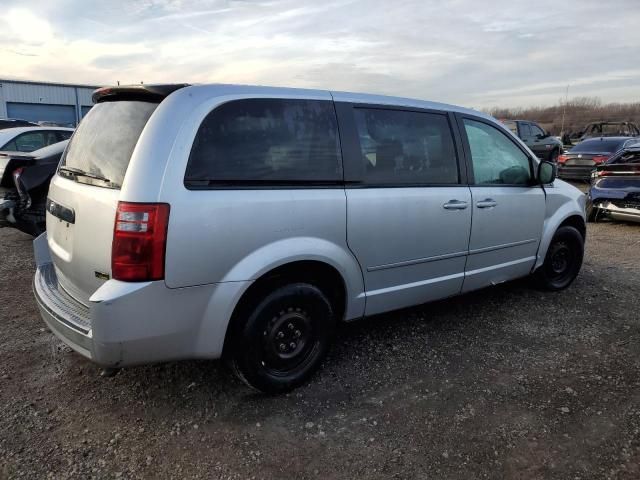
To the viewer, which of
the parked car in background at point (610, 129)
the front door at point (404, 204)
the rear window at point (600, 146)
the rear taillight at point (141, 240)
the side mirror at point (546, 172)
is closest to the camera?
the rear taillight at point (141, 240)

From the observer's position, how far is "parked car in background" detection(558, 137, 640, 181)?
43.2 feet

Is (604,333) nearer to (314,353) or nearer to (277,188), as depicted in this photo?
(314,353)

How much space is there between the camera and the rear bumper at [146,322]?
2447mm

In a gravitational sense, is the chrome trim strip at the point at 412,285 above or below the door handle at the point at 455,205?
below

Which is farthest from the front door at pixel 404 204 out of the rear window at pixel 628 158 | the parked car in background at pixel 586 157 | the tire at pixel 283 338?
the parked car in background at pixel 586 157

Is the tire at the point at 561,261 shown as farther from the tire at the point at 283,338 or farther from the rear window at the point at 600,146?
the rear window at the point at 600,146

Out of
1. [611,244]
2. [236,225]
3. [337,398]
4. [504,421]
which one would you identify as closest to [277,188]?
[236,225]

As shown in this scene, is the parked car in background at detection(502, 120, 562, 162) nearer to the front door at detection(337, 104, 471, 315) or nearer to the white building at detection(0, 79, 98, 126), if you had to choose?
the front door at detection(337, 104, 471, 315)

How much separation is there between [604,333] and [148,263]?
362 cm

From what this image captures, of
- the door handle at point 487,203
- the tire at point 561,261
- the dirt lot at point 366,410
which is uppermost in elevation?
Answer: the door handle at point 487,203

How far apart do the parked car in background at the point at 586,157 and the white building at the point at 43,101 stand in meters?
35.1

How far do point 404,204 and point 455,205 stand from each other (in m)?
0.52

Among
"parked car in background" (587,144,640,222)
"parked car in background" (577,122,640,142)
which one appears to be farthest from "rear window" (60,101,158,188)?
"parked car in background" (577,122,640,142)

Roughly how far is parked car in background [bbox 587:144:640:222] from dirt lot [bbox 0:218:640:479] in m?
4.68
